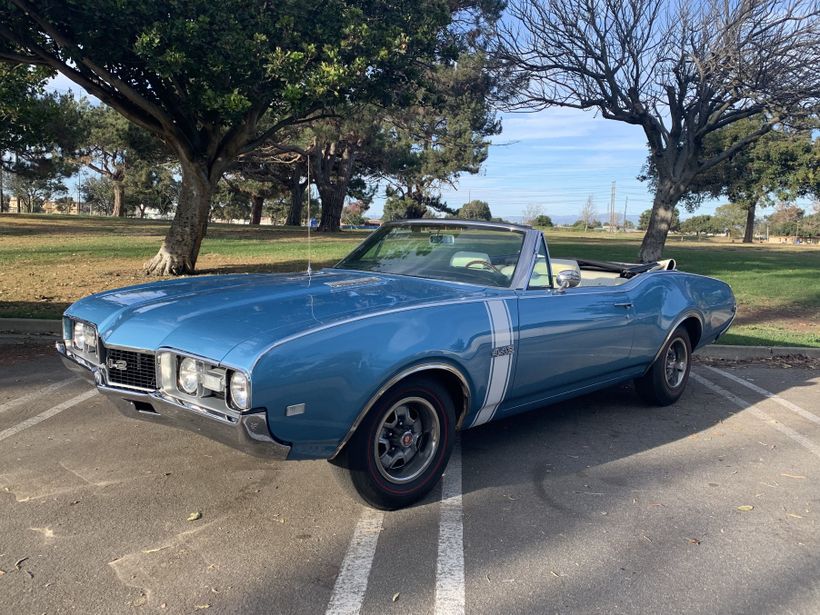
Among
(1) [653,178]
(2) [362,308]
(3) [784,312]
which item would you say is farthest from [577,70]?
(1) [653,178]

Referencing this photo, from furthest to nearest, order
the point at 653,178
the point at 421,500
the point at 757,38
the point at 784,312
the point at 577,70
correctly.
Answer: the point at 653,178
the point at 577,70
the point at 757,38
the point at 784,312
the point at 421,500

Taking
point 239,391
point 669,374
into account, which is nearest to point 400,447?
point 239,391

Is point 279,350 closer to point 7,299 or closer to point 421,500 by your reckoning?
point 421,500

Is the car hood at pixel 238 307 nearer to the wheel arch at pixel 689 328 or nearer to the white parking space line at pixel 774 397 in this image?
the wheel arch at pixel 689 328

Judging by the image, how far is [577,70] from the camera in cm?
1747

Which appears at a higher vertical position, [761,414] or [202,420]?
[202,420]

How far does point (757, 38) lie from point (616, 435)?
523 inches

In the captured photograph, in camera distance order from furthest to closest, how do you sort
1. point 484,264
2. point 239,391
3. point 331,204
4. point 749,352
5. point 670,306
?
1. point 331,204
2. point 749,352
3. point 670,306
4. point 484,264
5. point 239,391

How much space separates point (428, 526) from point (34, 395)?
12.3 feet

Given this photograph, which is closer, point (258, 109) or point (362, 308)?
point (362, 308)

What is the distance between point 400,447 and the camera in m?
3.50

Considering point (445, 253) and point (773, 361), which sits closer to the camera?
point (445, 253)

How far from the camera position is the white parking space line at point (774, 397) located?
558 centimetres

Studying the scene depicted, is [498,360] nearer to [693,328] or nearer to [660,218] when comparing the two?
[693,328]
